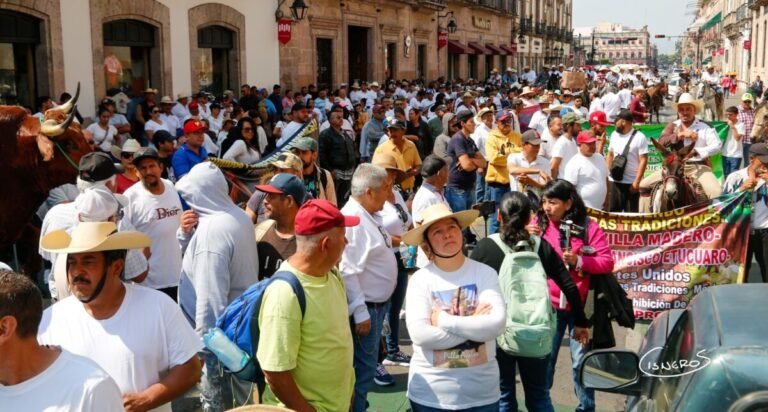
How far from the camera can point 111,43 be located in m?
14.6

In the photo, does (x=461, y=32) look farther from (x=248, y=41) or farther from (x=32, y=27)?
(x=32, y=27)

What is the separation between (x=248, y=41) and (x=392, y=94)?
14.0ft

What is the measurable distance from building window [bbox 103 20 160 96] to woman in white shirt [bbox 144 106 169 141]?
5.91ft

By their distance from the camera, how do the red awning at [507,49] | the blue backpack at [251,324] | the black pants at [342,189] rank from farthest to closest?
the red awning at [507,49], the black pants at [342,189], the blue backpack at [251,324]

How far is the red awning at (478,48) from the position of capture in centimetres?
3844

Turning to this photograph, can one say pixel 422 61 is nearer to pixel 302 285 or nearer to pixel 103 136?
pixel 103 136

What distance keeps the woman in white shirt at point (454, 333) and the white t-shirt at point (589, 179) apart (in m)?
4.45

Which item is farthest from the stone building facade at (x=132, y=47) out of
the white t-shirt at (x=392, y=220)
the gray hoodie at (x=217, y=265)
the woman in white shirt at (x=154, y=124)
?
the gray hoodie at (x=217, y=265)

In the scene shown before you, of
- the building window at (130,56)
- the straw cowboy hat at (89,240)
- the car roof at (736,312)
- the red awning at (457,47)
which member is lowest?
the car roof at (736,312)

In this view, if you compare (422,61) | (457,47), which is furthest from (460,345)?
(457,47)

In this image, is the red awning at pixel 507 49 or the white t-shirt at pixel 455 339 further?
the red awning at pixel 507 49

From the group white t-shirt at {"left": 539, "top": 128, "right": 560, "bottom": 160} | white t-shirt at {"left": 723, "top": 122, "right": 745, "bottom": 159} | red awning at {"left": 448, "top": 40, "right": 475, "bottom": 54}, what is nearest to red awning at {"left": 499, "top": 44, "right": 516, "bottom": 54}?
red awning at {"left": 448, "top": 40, "right": 475, "bottom": 54}

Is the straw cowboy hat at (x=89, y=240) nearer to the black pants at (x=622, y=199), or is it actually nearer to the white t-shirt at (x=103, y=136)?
the black pants at (x=622, y=199)

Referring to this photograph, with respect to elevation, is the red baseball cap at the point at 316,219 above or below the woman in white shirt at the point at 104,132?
below
